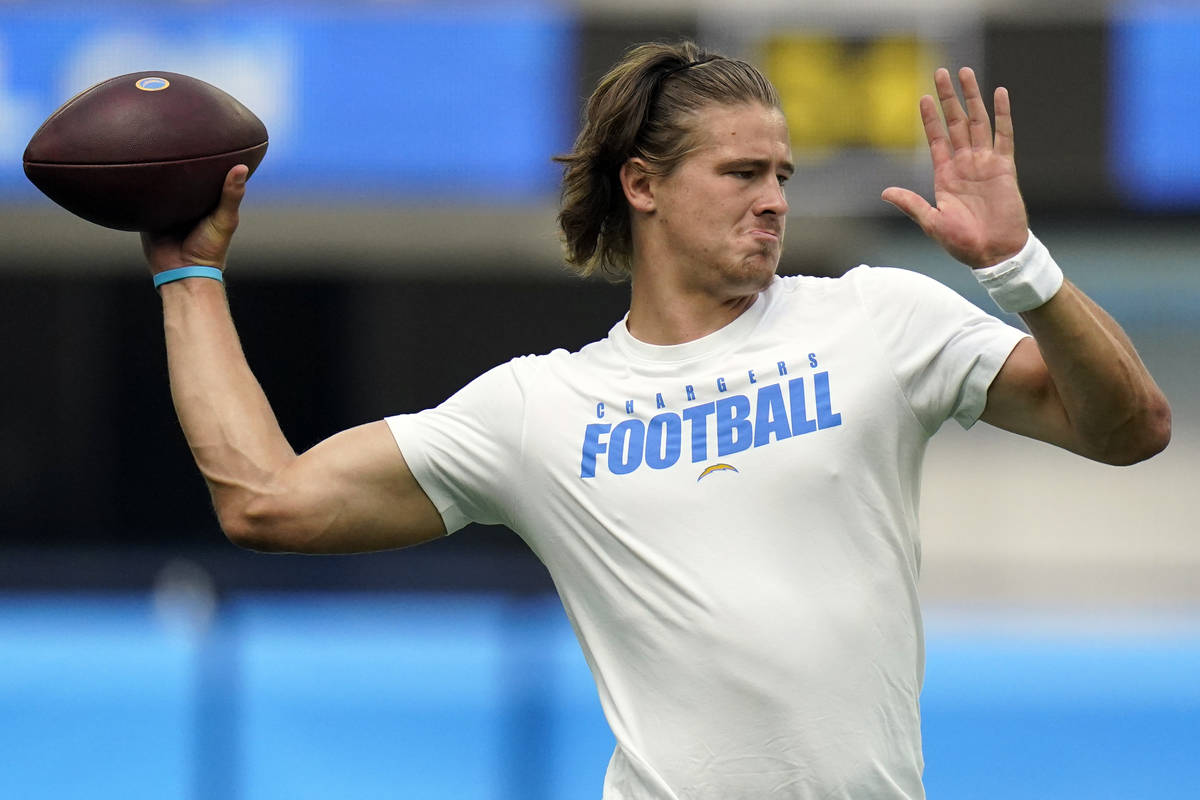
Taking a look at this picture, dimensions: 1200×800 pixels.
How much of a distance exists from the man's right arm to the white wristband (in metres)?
1.21

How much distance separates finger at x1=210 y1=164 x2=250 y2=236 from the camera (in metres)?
3.36

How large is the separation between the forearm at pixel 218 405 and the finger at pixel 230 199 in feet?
0.47

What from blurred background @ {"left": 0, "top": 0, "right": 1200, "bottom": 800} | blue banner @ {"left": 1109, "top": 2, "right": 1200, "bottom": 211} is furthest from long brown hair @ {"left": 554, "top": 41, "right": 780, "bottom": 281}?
blue banner @ {"left": 1109, "top": 2, "right": 1200, "bottom": 211}

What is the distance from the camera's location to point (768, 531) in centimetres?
302

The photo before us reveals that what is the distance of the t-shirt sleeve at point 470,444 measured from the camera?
3.29 m

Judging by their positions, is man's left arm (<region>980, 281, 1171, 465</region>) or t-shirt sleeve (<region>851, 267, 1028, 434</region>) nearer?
man's left arm (<region>980, 281, 1171, 465</region>)

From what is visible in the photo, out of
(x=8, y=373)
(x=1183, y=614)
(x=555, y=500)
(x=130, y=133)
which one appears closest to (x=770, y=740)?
(x=555, y=500)

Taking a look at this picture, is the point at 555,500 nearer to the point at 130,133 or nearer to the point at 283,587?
the point at 130,133

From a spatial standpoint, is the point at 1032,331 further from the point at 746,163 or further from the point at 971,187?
the point at 746,163

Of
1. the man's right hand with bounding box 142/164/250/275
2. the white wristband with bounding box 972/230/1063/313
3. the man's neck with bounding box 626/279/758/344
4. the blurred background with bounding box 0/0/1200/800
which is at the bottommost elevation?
the blurred background with bounding box 0/0/1200/800

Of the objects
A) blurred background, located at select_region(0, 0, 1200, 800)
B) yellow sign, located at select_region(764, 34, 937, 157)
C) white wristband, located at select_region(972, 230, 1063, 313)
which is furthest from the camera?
yellow sign, located at select_region(764, 34, 937, 157)

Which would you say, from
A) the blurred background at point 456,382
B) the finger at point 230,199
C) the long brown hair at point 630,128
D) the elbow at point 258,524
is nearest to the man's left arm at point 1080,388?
the long brown hair at point 630,128

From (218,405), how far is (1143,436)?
169cm

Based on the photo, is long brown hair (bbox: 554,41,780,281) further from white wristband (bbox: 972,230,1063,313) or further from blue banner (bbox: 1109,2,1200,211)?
blue banner (bbox: 1109,2,1200,211)
